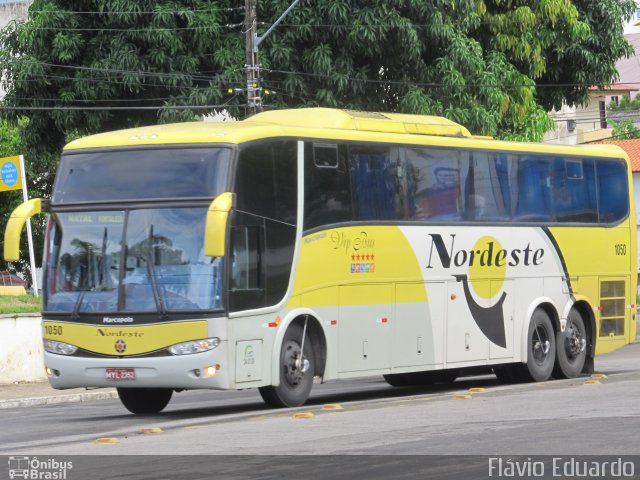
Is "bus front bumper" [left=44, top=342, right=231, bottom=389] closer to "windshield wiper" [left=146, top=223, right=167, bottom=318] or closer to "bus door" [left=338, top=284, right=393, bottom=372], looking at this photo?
"windshield wiper" [left=146, top=223, right=167, bottom=318]

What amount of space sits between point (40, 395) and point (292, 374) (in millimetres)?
7777

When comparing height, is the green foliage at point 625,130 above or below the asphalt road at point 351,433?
above

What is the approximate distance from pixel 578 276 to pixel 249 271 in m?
7.71

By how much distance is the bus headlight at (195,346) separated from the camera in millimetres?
15922

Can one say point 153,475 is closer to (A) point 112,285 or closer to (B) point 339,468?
(B) point 339,468

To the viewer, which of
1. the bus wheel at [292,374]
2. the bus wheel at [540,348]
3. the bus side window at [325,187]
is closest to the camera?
the bus wheel at [292,374]

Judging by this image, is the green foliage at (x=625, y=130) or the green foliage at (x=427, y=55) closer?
the green foliage at (x=427, y=55)

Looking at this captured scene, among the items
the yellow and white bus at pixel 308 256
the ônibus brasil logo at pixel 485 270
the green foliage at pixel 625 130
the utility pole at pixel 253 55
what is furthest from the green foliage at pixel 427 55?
the green foliage at pixel 625 130

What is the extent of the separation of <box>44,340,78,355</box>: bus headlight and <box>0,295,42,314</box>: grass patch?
1039cm

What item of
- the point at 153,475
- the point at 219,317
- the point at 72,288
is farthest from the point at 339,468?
the point at 72,288

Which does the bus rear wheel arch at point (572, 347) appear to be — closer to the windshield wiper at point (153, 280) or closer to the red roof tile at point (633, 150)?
the windshield wiper at point (153, 280)

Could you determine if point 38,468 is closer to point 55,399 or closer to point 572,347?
point 55,399

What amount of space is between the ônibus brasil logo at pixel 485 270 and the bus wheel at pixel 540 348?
73 centimetres

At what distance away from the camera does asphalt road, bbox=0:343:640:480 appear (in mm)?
11000
